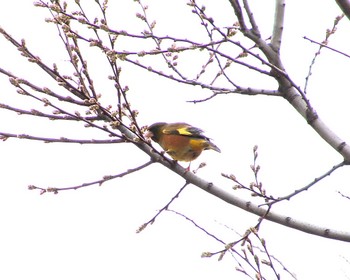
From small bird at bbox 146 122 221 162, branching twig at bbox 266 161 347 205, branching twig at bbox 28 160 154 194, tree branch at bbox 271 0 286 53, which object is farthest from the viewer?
small bird at bbox 146 122 221 162

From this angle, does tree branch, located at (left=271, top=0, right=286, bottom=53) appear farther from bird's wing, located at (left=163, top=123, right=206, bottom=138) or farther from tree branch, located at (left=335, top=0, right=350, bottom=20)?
bird's wing, located at (left=163, top=123, right=206, bottom=138)

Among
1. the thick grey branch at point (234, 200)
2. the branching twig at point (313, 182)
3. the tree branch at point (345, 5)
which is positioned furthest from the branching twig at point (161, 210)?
the tree branch at point (345, 5)

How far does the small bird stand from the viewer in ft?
17.3

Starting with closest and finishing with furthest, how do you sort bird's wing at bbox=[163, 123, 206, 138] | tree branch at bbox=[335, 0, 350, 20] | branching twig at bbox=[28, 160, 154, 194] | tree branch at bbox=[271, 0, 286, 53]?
tree branch at bbox=[335, 0, 350, 20]
tree branch at bbox=[271, 0, 286, 53]
branching twig at bbox=[28, 160, 154, 194]
bird's wing at bbox=[163, 123, 206, 138]

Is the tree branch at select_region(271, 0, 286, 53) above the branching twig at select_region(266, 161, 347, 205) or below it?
above

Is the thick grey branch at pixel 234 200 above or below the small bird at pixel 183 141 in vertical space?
below

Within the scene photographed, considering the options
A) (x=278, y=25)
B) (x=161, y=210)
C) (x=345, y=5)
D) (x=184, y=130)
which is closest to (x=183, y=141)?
(x=184, y=130)

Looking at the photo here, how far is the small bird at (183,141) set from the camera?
17.3 ft

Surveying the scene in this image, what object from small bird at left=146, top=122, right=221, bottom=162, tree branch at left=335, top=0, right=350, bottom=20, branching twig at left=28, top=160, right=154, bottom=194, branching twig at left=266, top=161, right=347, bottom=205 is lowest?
branching twig at left=266, top=161, right=347, bottom=205

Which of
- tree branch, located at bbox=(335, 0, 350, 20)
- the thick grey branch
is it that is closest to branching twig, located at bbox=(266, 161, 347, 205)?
the thick grey branch

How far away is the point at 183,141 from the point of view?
535 centimetres

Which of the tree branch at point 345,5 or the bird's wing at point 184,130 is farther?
the bird's wing at point 184,130

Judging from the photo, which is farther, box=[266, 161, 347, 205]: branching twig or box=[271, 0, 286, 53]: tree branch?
box=[271, 0, 286, 53]: tree branch

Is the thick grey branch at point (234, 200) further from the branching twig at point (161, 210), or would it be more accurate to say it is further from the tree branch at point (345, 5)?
the tree branch at point (345, 5)
